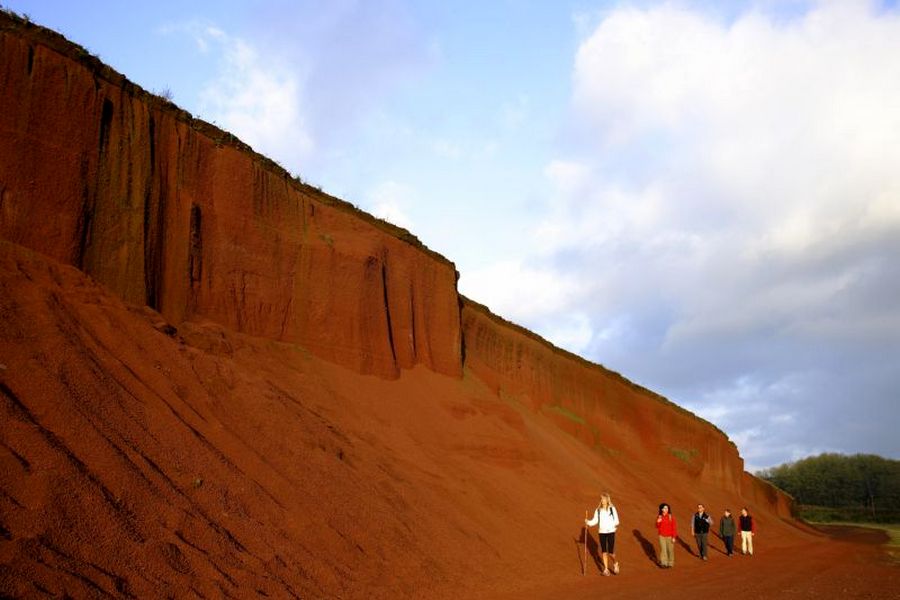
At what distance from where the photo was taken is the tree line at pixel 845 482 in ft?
334

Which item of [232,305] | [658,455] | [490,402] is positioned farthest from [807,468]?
[232,305]

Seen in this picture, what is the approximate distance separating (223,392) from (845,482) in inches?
4617

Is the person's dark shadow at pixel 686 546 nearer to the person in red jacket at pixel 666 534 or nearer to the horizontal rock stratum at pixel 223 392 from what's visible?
the horizontal rock stratum at pixel 223 392

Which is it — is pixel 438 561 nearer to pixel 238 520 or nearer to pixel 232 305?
pixel 238 520

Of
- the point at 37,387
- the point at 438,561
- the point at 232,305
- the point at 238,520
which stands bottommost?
the point at 438,561

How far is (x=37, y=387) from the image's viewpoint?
27.8ft

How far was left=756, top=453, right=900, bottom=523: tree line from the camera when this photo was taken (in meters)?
102

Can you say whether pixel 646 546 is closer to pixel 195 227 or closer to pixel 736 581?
pixel 736 581

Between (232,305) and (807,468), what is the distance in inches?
4824

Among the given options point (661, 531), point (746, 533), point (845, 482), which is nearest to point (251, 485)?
point (661, 531)

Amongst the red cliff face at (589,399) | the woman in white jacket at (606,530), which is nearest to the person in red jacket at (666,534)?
the woman in white jacket at (606,530)

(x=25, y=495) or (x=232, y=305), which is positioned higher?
(x=232, y=305)

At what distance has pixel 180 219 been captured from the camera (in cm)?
1477

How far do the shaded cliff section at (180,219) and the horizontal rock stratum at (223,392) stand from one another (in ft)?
0.16
